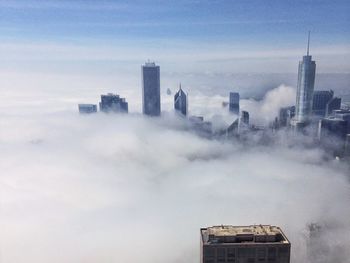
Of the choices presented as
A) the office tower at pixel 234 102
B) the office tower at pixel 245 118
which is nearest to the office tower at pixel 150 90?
the office tower at pixel 234 102

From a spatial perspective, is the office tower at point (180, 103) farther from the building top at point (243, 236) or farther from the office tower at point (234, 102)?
the building top at point (243, 236)

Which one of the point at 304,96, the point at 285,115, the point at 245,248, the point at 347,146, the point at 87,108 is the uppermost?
the point at 304,96

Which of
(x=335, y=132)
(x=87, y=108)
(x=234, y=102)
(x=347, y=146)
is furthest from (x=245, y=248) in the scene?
(x=87, y=108)

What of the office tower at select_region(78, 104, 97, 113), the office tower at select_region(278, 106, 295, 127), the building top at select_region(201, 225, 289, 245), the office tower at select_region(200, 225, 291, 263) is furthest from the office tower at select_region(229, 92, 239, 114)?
the office tower at select_region(200, 225, 291, 263)

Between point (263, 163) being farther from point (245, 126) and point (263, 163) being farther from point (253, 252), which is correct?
point (253, 252)

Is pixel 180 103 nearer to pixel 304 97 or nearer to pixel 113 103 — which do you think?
pixel 113 103

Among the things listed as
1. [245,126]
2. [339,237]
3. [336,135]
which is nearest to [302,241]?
[339,237]
